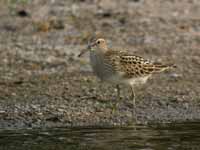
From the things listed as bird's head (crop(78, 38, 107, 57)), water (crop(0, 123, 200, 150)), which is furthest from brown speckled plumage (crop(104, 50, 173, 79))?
water (crop(0, 123, 200, 150))

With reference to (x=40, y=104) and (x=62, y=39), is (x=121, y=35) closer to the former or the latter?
(x=62, y=39)

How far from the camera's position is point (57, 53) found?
54.1ft

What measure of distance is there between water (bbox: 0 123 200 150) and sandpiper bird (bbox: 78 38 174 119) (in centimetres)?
123

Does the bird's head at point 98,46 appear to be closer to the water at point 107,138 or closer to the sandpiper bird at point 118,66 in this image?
the sandpiper bird at point 118,66

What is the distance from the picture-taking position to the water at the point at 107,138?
433 inches

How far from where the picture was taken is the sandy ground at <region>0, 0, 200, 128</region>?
13.0 metres

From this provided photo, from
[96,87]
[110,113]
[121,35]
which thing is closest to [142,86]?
[96,87]

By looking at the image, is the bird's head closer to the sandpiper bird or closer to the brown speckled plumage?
the sandpiper bird

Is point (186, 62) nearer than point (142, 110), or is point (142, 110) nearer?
point (142, 110)

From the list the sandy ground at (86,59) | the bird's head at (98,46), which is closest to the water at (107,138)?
the sandy ground at (86,59)

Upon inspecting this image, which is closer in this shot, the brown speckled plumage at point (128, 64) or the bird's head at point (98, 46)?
the brown speckled plumage at point (128, 64)

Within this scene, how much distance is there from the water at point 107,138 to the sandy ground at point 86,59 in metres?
0.45

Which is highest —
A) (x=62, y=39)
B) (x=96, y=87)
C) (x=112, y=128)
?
(x=62, y=39)

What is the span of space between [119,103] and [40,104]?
1.26 meters
